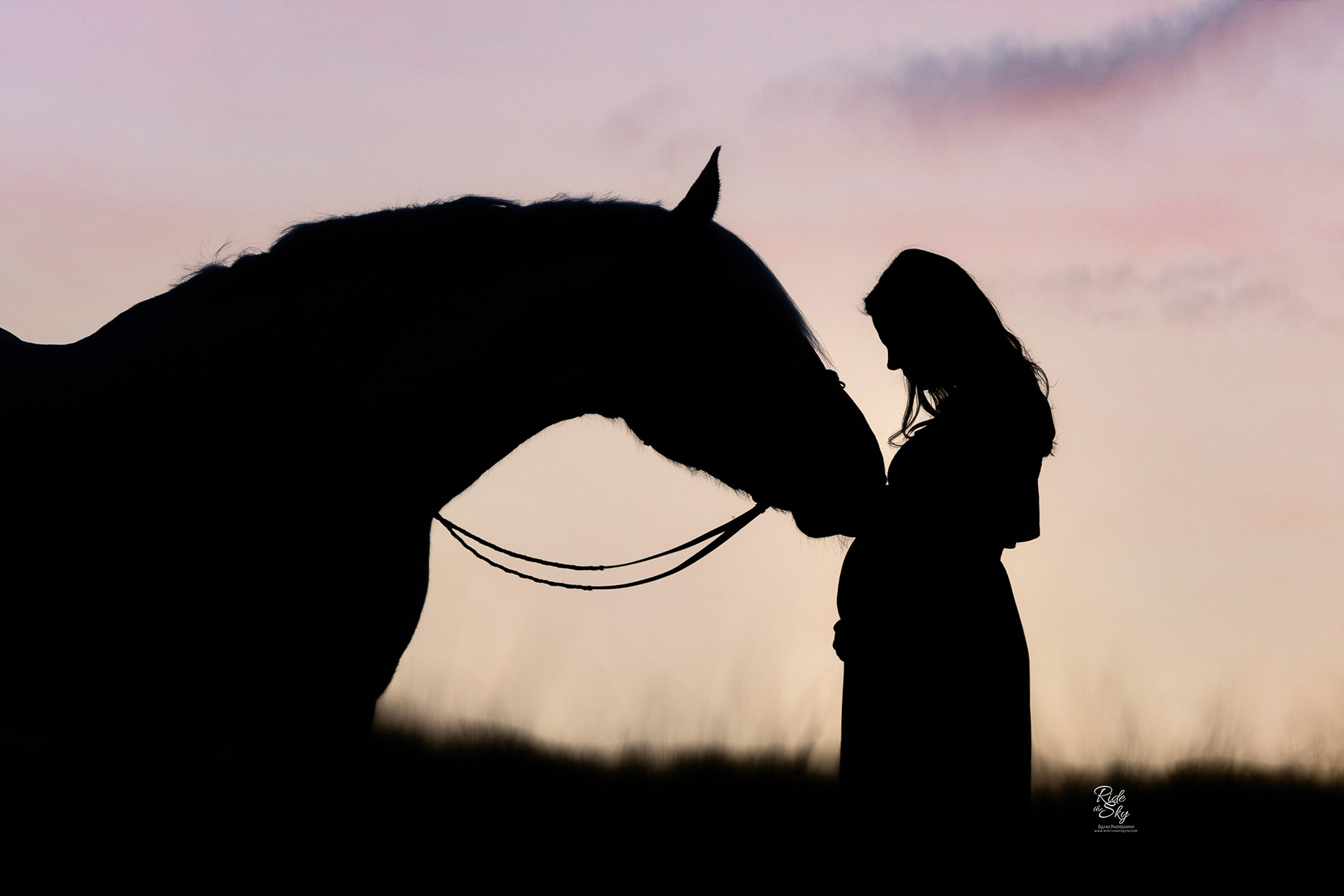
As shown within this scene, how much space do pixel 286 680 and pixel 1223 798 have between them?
5666 millimetres

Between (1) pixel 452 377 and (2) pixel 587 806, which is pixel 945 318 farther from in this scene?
(2) pixel 587 806

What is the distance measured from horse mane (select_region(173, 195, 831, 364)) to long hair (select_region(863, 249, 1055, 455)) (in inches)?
12.2

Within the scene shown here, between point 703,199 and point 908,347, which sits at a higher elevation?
point 703,199

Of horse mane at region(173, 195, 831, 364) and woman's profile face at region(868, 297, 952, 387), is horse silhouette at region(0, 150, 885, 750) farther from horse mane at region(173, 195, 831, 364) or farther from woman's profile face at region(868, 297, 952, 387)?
woman's profile face at region(868, 297, 952, 387)

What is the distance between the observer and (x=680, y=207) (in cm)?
310

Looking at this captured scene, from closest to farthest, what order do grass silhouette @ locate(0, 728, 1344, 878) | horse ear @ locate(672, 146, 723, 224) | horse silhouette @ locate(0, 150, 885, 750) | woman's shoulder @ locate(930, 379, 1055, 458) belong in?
1. horse silhouette @ locate(0, 150, 885, 750)
2. woman's shoulder @ locate(930, 379, 1055, 458)
3. horse ear @ locate(672, 146, 723, 224)
4. grass silhouette @ locate(0, 728, 1344, 878)

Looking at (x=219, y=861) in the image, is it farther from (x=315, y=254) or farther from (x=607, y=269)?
(x=607, y=269)

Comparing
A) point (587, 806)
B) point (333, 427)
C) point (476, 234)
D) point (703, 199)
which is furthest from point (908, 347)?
point (587, 806)

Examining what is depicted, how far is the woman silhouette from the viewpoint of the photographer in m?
2.85

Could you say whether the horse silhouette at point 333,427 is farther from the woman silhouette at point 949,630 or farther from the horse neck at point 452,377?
the woman silhouette at point 949,630

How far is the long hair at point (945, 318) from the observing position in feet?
10.0

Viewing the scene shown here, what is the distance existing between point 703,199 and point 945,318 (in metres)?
0.86

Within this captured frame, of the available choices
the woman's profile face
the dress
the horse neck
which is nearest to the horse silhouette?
the horse neck

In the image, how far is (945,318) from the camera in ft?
10.3
